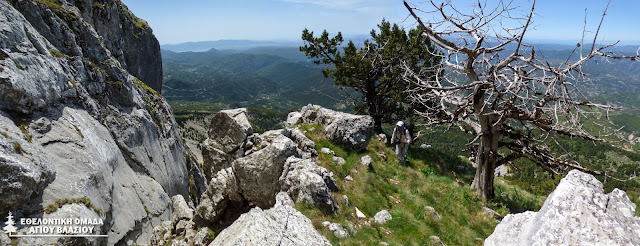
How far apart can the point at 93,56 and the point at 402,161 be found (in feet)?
116

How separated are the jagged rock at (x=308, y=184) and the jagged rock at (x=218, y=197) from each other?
12.2 feet

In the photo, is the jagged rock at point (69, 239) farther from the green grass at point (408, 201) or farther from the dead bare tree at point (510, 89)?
the dead bare tree at point (510, 89)

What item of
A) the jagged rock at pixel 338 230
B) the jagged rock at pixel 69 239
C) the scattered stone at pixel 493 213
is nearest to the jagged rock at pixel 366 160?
the scattered stone at pixel 493 213


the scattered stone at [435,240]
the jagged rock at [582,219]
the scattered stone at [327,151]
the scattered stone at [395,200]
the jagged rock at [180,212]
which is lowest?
the jagged rock at [180,212]

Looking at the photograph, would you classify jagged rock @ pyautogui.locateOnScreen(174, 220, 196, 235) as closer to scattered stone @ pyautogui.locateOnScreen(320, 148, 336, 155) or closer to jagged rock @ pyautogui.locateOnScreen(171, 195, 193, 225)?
jagged rock @ pyautogui.locateOnScreen(171, 195, 193, 225)

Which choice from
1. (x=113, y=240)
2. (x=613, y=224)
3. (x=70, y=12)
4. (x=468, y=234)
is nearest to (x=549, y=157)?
(x=468, y=234)

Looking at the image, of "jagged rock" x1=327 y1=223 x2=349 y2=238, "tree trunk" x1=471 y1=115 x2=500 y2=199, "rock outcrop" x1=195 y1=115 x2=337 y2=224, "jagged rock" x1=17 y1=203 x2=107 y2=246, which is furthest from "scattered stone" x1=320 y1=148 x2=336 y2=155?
"jagged rock" x1=17 y1=203 x2=107 y2=246

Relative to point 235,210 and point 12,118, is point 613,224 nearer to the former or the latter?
point 235,210

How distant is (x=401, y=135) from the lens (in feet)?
66.8

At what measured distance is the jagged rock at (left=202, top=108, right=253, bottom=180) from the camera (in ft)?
86.5

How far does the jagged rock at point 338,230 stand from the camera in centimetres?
1074

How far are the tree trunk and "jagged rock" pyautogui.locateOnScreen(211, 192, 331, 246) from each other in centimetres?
1156

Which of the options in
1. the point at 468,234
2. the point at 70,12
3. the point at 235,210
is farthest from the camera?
the point at 70,12

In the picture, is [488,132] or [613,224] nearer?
[613,224]
